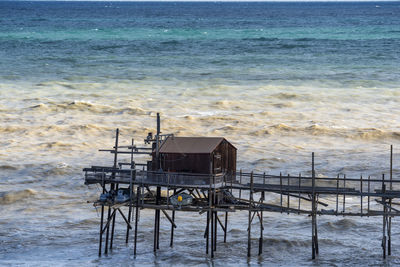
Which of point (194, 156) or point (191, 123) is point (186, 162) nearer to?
point (194, 156)

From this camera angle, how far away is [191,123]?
220 feet

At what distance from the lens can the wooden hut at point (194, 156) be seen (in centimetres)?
3494

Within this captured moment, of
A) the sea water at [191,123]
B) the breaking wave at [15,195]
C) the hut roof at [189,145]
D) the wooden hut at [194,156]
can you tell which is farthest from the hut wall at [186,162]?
the breaking wave at [15,195]

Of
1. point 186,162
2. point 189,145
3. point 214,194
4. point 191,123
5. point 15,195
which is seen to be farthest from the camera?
point 191,123

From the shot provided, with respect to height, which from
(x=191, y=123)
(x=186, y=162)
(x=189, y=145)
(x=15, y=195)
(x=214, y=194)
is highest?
(x=191, y=123)

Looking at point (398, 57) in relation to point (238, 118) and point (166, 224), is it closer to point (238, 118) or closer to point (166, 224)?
point (238, 118)

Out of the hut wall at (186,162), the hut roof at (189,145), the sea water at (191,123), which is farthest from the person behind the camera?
the sea water at (191,123)

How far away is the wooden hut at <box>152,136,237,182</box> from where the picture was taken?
3494 centimetres

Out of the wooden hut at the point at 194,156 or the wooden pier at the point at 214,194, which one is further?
the wooden hut at the point at 194,156

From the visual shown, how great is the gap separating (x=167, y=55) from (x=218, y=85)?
127 ft

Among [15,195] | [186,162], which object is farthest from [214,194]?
[15,195]

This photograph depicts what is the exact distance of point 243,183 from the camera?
120ft

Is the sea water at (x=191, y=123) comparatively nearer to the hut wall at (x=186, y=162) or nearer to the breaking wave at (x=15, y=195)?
the breaking wave at (x=15, y=195)

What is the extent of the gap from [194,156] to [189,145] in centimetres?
108
